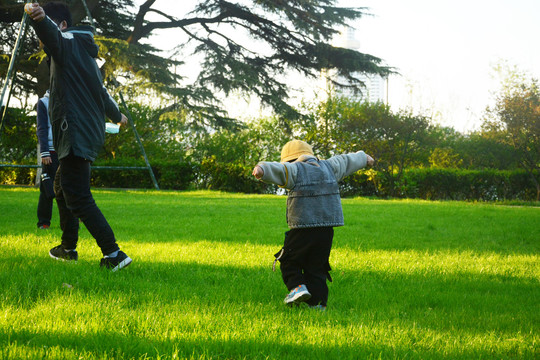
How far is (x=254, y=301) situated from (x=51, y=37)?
2330 mm

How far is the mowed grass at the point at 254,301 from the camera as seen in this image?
7.45ft

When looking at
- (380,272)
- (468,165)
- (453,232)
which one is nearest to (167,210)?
(453,232)

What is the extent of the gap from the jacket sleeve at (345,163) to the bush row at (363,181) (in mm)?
13620

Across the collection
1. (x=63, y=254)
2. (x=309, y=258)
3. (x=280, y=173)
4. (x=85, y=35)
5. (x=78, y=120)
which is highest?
(x=85, y=35)

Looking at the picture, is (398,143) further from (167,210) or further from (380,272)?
(380,272)

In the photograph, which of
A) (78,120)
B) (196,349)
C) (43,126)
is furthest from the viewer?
(43,126)

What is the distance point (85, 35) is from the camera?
382 centimetres

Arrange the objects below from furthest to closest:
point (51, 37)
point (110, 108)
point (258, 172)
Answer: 1. point (110, 108)
2. point (51, 37)
3. point (258, 172)

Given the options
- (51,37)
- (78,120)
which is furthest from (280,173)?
(51,37)

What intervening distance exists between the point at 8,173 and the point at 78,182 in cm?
1772

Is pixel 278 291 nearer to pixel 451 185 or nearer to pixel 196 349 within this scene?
pixel 196 349

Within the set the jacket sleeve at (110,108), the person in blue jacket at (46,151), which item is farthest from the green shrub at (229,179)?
the jacket sleeve at (110,108)

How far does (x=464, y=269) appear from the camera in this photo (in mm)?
4508

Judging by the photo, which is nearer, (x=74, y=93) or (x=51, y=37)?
(x=51, y=37)
